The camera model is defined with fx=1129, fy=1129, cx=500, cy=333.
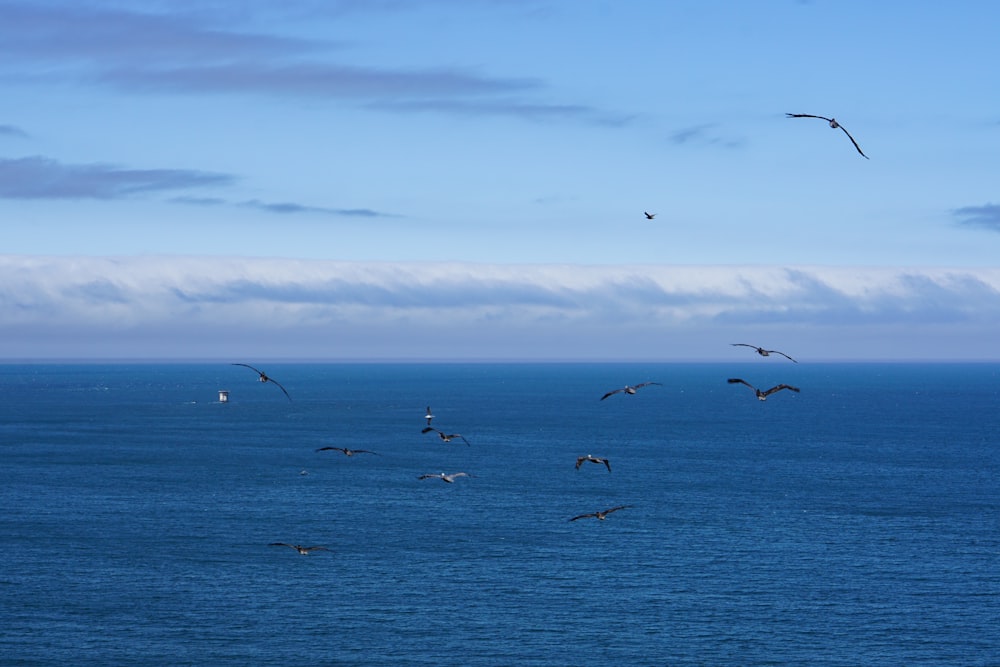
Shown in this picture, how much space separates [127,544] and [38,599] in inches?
1054

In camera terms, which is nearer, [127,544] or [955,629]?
[955,629]

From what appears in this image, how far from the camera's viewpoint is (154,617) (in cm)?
11575

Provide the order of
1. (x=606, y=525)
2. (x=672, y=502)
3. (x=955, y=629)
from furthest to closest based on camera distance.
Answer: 1. (x=672, y=502)
2. (x=606, y=525)
3. (x=955, y=629)

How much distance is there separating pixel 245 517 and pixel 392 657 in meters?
68.8

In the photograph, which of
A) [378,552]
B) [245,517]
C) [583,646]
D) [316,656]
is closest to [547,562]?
[378,552]

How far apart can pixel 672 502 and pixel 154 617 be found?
91.8m

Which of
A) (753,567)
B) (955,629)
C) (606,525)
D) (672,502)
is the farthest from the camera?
(672,502)

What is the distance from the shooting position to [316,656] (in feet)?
346

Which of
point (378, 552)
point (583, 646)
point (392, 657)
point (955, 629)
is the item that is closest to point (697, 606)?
point (583, 646)

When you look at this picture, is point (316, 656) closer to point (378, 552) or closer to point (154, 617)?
point (154, 617)

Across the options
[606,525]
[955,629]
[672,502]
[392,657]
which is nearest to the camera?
[392,657]

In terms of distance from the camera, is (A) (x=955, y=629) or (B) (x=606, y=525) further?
(B) (x=606, y=525)

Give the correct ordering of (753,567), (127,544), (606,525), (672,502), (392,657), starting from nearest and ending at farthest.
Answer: (392,657)
(753,567)
(127,544)
(606,525)
(672,502)

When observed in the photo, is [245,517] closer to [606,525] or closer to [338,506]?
[338,506]
